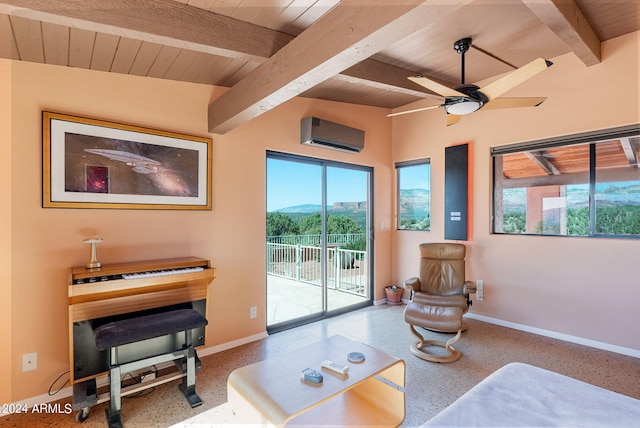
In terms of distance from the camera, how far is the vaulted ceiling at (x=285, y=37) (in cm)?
160

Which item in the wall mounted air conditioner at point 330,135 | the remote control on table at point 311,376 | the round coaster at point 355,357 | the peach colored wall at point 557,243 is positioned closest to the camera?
the remote control on table at point 311,376

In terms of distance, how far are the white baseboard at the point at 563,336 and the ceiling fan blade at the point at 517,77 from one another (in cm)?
272

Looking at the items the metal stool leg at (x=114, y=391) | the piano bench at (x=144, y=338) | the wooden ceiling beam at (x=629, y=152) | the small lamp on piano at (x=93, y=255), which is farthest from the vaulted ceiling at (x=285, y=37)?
the metal stool leg at (x=114, y=391)

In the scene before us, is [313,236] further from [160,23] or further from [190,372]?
[160,23]

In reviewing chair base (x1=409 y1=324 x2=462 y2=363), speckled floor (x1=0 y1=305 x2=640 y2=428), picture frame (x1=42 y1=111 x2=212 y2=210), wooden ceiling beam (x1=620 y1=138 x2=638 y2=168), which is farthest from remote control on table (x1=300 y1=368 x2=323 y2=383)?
wooden ceiling beam (x1=620 y1=138 x2=638 y2=168)

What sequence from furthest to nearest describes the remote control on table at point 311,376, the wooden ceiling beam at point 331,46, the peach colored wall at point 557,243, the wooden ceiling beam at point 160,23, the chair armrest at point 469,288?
the chair armrest at point 469,288
the peach colored wall at point 557,243
the remote control on table at point 311,376
the wooden ceiling beam at point 160,23
the wooden ceiling beam at point 331,46

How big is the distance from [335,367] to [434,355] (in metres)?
1.57

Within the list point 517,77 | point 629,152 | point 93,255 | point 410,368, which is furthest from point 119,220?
point 629,152

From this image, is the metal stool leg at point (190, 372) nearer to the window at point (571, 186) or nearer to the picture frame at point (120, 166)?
the picture frame at point (120, 166)

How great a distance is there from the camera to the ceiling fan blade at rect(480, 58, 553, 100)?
1854 millimetres

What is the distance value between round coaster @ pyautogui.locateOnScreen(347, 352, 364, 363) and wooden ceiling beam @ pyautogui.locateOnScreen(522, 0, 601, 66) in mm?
2317

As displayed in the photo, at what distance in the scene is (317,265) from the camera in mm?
4270

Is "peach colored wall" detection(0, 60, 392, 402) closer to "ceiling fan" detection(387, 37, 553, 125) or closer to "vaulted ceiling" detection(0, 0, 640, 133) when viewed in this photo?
"vaulted ceiling" detection(0, 0, 640, 133)

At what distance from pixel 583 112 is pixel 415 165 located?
199 cm
